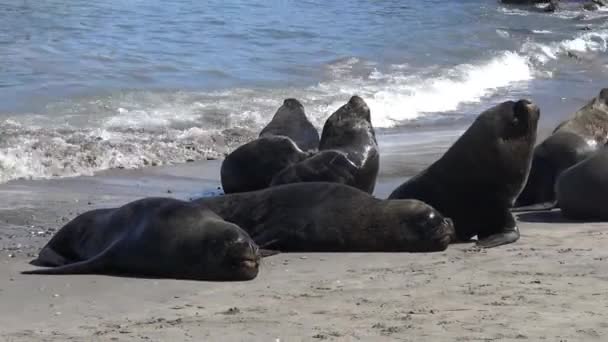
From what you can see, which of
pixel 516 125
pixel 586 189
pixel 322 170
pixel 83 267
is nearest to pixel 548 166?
pixel 586 189

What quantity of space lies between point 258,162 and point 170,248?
3.27 meters

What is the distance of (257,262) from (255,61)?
43.4 feet

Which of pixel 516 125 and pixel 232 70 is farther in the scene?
pixel 232 70

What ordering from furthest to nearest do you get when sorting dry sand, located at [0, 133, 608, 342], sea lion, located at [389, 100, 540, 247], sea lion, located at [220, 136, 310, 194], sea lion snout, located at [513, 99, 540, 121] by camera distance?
sea lion, located at [220, 136, 310, 194] → sea lion snout, located at [513, 99, 540, 121] → sea lion, located at [389, 100, 540, 247] → dry sand, located at [0, 133, 608, 342]

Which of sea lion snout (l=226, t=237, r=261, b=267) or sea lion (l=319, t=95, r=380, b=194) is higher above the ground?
sea lion snout (l=226, t=237, r=261, b=267)

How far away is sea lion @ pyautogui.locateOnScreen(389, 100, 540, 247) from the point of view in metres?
8.37

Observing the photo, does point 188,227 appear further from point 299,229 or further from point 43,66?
point 43,66

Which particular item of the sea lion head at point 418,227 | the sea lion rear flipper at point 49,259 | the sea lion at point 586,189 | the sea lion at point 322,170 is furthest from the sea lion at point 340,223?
the sea lion at point 586,189

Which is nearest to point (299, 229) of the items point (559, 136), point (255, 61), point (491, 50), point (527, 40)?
point (559, 136)

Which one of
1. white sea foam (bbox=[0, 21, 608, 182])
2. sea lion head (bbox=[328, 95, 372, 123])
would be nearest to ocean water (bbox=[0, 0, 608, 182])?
white sea foam (bbox=[0, 21, 608, 182])

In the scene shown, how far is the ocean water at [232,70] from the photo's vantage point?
12.9 meters

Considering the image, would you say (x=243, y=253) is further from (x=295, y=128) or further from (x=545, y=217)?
(x=295, y=128)

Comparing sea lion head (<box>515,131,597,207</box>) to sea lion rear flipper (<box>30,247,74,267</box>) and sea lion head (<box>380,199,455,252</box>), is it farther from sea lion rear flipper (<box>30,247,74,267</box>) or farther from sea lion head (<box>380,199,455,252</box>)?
sea lion rear flipper (<box>30,247,74,267</box>)

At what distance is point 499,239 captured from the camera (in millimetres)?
7898
